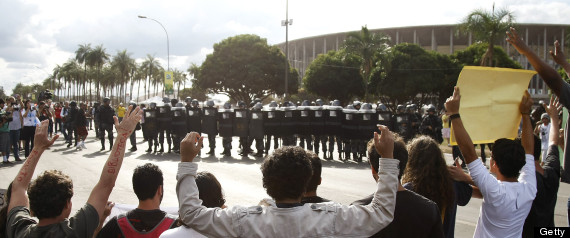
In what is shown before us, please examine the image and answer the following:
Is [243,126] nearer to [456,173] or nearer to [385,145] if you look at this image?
[456,173]

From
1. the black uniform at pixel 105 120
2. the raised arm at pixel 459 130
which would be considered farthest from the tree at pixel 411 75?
the raised arm at pixel 459 130

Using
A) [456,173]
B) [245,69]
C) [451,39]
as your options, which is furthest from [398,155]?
[451,39]

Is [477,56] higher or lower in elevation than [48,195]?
higher

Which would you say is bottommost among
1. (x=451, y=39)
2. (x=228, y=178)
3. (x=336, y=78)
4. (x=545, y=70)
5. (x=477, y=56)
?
(x=228, y=178)

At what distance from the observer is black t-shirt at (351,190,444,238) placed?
9.00 feet

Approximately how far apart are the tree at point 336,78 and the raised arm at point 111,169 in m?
51.2

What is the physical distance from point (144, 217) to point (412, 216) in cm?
172

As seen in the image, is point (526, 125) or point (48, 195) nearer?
point (48, 195)

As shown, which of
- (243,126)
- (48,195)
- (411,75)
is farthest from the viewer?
(411,75)

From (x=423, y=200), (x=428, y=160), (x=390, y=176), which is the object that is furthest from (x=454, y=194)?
(x=390, y=176)

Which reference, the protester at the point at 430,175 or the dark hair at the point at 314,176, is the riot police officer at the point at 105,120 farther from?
the protester at the point at 430,175

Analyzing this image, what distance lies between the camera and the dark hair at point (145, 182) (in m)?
3.19

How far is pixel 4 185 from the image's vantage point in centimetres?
1017

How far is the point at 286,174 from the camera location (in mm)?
2381
